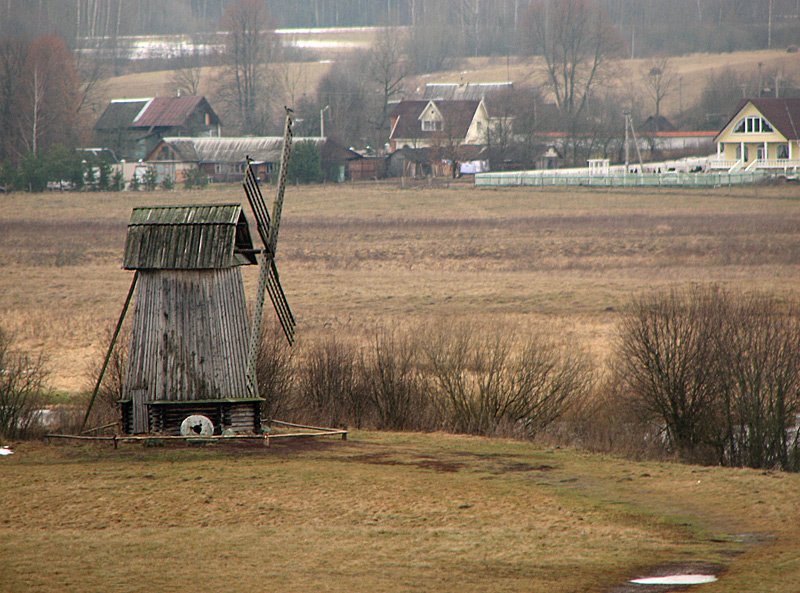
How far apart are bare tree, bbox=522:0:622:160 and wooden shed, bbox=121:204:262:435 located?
109 m

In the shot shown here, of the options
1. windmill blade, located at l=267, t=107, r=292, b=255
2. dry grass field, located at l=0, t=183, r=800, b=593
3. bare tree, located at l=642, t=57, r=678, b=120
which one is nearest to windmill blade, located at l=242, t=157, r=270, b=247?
windmill blade, located at l=267, t=107, r=292, b=255

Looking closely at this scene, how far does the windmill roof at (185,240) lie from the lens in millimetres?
17859

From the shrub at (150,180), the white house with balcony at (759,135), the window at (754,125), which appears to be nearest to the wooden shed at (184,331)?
the shrub at (150,180)

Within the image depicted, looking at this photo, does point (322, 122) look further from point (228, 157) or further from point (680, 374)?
point (680, 374)

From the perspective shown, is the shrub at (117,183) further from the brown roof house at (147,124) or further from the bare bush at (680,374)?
the bare bush at (680,374)

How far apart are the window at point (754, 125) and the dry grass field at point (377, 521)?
258ft

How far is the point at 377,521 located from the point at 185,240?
7486mm

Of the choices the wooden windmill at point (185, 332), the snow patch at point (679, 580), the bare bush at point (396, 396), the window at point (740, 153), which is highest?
the window at point (740, 153)

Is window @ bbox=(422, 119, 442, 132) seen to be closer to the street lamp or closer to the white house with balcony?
the street lamp

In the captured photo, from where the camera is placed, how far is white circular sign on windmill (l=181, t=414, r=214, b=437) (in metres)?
17.9

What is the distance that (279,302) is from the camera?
2045 cm

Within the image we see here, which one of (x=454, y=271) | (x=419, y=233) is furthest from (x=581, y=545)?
(x=419, y=233)

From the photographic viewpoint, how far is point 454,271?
4631 centimetres

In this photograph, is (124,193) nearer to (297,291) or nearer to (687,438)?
(297,291)
